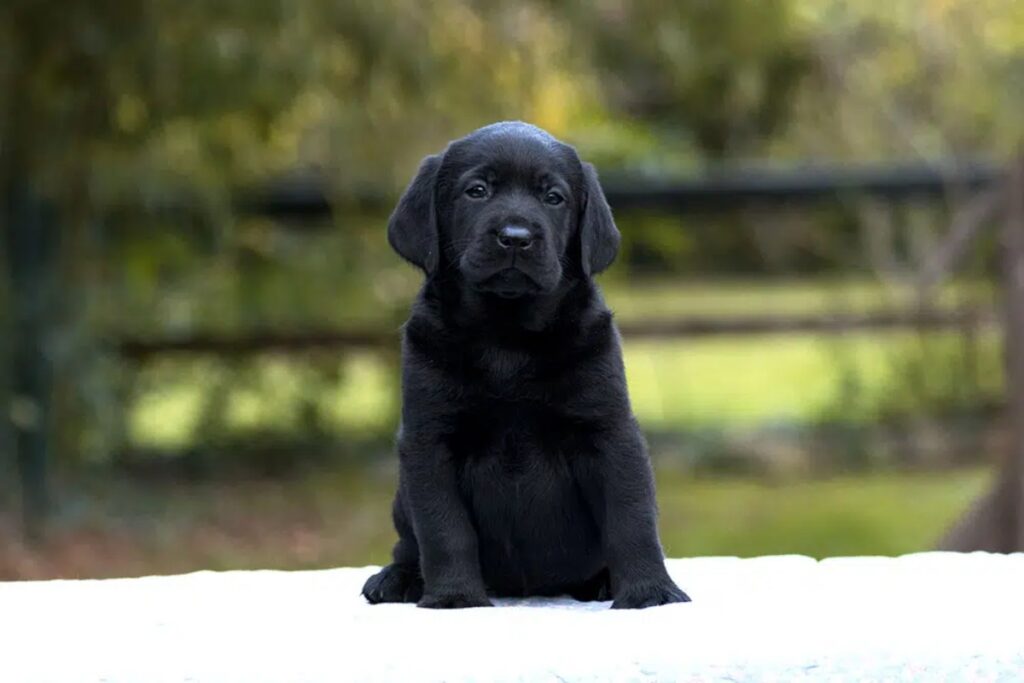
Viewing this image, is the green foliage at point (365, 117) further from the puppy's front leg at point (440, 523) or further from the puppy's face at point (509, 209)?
the puppy's front leg at point (440, 523)

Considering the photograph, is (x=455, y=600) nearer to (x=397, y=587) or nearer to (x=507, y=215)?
(x=397, y=587)

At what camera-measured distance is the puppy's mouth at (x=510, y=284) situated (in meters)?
3.31

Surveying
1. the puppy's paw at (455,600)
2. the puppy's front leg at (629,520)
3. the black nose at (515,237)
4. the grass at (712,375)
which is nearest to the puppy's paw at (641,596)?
the puppy's front leg at (629,520)

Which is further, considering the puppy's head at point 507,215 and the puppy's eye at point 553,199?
the puppy's eye at point 553,199

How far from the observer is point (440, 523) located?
11.1ft

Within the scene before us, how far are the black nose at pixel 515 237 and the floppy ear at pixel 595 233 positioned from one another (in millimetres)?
241

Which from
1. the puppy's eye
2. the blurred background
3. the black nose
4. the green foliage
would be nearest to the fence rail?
the blurred background

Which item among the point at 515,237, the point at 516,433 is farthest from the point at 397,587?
the point at 515,237

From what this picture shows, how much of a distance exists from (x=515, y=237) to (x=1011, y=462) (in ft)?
15.5

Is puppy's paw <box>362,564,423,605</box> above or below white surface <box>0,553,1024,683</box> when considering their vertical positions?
below

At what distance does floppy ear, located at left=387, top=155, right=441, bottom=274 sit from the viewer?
3.51 metres

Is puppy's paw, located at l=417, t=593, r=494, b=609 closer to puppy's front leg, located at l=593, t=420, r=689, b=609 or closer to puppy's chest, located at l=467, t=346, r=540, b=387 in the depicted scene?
puppy's front leg, located at l=593, t=420, r=689, b=609

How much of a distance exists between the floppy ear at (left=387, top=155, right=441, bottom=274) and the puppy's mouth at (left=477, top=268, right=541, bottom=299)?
187 millimetres

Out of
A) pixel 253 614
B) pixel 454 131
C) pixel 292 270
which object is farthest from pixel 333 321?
pixel 253 614
